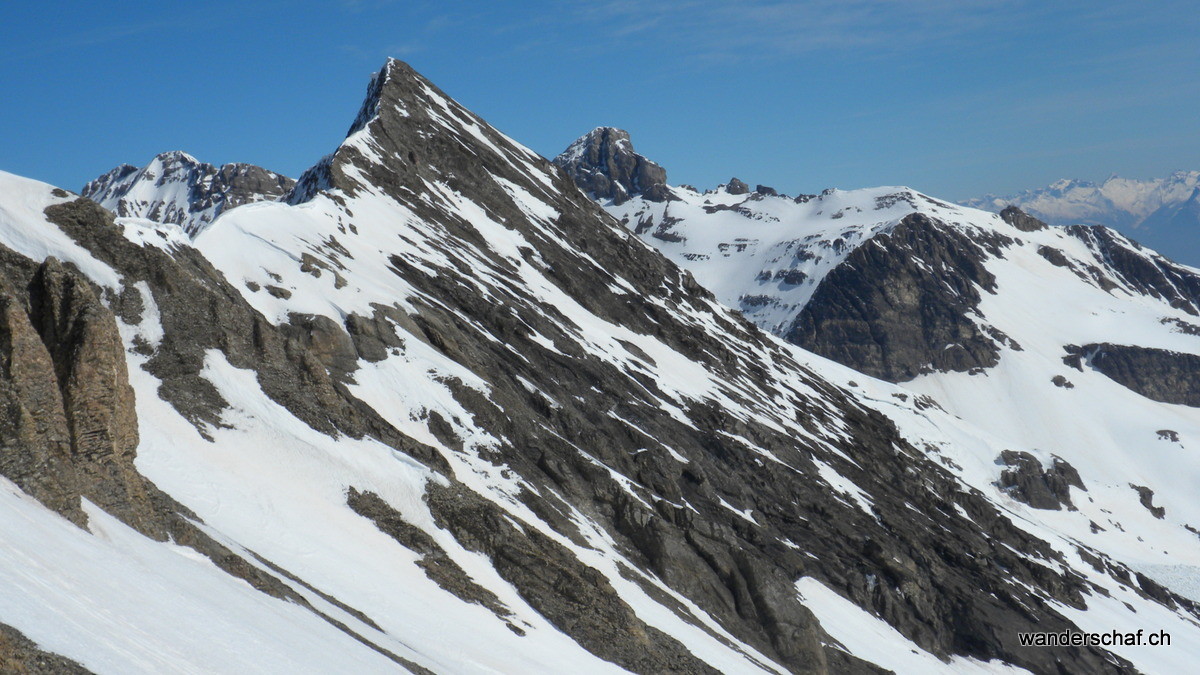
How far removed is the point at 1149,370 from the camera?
18438 centimetres

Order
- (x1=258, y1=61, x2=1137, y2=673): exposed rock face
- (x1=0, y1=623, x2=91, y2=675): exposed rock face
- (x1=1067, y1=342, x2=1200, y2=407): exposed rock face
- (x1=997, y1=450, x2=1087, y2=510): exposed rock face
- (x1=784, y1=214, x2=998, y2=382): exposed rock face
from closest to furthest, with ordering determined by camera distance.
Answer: (x1=0, y1=623, x2=91, y2=675): exposed rock face, (x1=258, y1=61, x2=1137, y2=673): exposed rock face, (x1=997, y1=450, x2=1087, y2=510): exposed rock face, (x1=784, y1=214, x2=998, y2=382): exposed rock face, (x1=1067, y1=342, x2=1200, y2=407): exposed rock face

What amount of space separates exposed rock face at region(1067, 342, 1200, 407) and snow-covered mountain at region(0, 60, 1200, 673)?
302ft

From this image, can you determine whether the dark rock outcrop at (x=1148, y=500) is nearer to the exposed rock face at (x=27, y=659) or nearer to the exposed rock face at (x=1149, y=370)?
the exposed rock face at (x=1149, y=370)

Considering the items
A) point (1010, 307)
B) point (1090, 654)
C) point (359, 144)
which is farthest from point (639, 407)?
point (1010, 307)

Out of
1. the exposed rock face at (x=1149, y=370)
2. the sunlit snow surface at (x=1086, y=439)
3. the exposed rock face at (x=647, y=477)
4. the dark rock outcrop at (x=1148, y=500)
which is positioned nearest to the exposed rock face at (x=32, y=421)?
the exposed rock face at (x=647, y=477)

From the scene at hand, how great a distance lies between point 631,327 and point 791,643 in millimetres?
41062

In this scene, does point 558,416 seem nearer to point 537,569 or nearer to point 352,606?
point 537,569

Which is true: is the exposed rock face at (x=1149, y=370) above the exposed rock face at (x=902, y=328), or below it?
above

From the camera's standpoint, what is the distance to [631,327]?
8275 centimetres

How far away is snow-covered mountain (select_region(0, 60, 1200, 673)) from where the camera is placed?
1984 centimetres

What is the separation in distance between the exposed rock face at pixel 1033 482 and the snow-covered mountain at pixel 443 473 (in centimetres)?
1614

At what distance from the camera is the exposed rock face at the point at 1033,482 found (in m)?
115

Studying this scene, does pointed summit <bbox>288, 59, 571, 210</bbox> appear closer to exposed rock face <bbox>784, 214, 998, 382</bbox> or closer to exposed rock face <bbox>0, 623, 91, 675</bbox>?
exposed rock face <bbox>0, 623, 91, 675</bbox>

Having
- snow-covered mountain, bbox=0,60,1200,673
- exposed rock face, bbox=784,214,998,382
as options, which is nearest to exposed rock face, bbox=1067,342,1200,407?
exposed rock face, bbox=784,214,998,382
